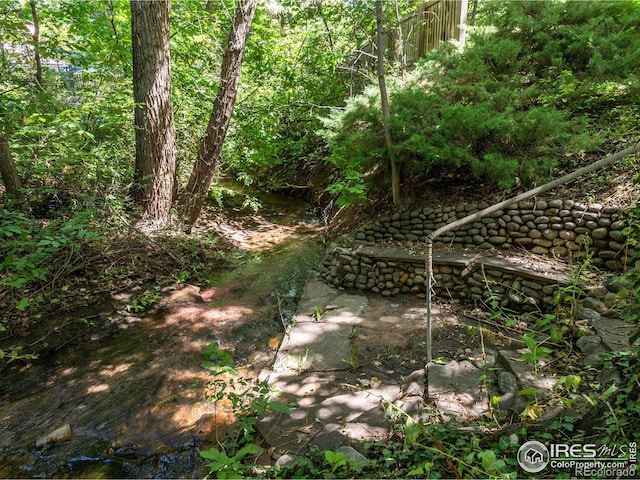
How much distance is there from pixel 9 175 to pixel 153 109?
217cm

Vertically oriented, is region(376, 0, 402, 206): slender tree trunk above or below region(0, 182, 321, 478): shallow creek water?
above

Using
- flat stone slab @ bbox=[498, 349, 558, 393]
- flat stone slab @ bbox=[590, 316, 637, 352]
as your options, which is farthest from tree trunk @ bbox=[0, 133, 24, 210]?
flat stone slab @ bbox=[590, 316, 637, 352]

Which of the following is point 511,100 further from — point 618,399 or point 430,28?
point 618,399

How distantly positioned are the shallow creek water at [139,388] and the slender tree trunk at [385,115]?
6.92ft

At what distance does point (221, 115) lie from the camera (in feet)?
20.0

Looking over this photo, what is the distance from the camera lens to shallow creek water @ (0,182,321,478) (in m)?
2.48

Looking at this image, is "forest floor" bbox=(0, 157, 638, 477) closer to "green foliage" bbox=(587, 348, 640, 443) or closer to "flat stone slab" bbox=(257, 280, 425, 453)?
"flat stone slab" bbox=(257, 280, 425, 453)

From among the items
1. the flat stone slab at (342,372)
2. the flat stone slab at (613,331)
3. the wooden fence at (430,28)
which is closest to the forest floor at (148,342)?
the flat stone slab at (342,372)

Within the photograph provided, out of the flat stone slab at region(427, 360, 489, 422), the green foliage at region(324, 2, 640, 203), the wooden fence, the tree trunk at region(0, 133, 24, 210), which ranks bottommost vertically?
the flat stone slab at region(427, 360, 489, 422)

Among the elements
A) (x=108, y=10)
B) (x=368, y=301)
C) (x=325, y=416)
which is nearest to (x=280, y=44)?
(x=108, y=10)

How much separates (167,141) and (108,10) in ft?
10.3

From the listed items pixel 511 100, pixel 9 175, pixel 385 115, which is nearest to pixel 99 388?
pixel 9 175

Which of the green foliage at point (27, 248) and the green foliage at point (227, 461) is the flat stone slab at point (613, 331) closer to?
the green foliage at point (227, 461)

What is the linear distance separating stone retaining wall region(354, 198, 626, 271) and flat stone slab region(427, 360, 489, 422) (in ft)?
6.67
